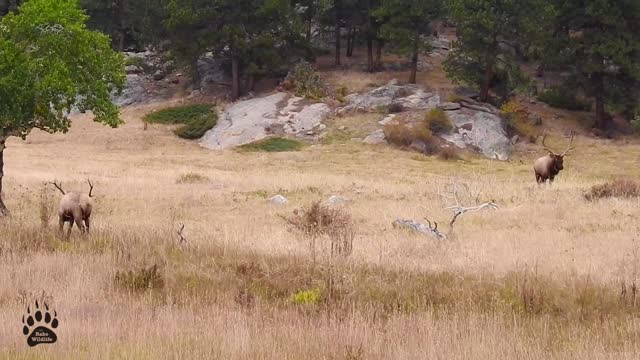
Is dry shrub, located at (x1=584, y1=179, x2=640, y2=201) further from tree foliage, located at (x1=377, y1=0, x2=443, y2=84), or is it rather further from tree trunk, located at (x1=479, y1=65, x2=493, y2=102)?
Result: tree foliage, located at (x1=377, y1=0, x2=443, y2=84)

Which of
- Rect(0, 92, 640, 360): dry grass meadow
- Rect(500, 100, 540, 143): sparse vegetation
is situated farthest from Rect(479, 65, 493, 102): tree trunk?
Rect(0, 92, 640, 360): dry grass meadow

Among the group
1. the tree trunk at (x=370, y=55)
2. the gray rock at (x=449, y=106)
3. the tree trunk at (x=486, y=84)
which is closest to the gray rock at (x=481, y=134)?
the gray rock at (x=449, y=106)

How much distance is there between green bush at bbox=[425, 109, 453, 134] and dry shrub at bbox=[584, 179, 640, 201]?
20.0 meters

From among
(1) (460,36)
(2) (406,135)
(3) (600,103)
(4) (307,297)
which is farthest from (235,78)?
(4) (307,297)

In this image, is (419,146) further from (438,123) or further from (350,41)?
(350,41)

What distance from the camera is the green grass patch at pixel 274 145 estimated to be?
1629 inches

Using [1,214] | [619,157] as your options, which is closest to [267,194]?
[1,214]

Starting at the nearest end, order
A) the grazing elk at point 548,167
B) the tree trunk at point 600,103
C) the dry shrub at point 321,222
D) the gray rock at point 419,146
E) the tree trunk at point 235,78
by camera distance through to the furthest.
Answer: the dry shrub at point 321,222, the grazing elk at point 548,167, the gray rock at point 419,146, the tree trunk at point 600,103, the tree trunk at point 235,78

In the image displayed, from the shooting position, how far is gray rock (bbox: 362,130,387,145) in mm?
41625

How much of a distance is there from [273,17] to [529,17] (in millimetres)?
16906

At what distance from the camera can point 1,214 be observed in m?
17.0

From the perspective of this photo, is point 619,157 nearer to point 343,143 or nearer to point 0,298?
point 343,143

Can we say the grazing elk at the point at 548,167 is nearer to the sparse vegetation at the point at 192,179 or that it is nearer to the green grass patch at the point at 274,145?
the sparse vegetation at the point at 192,179

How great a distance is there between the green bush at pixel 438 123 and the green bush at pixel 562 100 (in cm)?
1043
